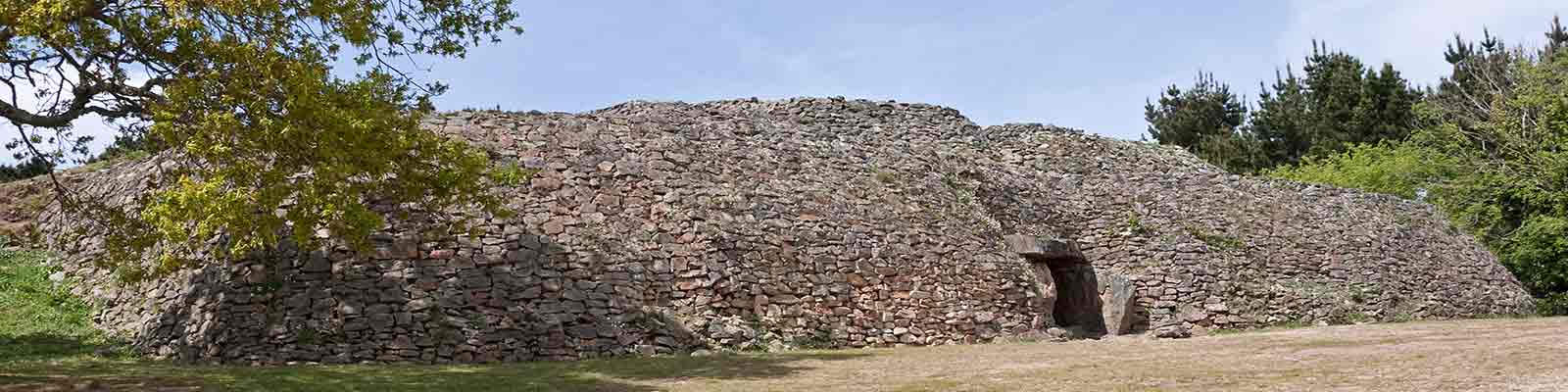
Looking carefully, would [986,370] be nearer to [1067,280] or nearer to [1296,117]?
[1067,280]

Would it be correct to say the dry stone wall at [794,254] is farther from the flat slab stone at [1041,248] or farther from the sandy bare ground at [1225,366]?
the sandy bare ground at [1225,366]

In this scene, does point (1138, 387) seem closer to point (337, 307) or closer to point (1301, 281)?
point (337, 307)

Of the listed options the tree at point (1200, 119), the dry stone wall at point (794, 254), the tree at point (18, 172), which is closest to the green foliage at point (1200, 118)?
the tree at point (1200, 119)

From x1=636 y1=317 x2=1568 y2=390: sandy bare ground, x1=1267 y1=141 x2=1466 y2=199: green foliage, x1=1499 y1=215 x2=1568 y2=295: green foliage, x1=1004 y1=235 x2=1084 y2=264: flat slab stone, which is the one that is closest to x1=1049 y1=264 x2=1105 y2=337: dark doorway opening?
x1=1004 y1=235 x2=1084 y2=264: flat slab stone

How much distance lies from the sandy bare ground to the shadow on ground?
23.2 inches

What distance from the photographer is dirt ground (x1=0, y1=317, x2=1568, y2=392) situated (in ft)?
33.5

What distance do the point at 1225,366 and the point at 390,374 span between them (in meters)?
9.64

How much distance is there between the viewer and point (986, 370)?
40.9 ft

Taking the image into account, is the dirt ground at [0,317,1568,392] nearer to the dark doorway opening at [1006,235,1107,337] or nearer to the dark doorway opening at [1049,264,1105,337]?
the dark doorway opening at [1006,235,1107,337]

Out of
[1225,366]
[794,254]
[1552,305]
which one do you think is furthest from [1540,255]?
[1225,366]

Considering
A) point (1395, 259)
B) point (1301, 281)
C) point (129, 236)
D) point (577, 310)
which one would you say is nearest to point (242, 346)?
point (129, 236)

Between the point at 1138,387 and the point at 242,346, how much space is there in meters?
11.4

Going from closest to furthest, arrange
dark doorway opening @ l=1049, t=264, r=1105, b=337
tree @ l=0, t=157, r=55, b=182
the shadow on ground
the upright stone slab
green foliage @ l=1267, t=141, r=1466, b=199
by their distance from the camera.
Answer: the shadow on ground < the upright stone slab < dark doorway opening @ l=1049, t=264, r=1105, b=337 < tree @ l=0, t=157, r=55, b=182 < green foliage @ l=1267, t=141, r=1466, b=199

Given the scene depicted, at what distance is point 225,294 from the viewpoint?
15062 mm
